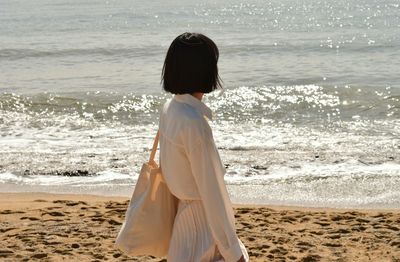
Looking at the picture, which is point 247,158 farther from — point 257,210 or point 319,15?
point 319,15

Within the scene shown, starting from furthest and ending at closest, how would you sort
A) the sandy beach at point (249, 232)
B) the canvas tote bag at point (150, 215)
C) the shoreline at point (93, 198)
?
1. the shoreline at point (93, 198)
2. the sandy beach at point (249, 232)
3. the canvas tote bag at point (150, 215)

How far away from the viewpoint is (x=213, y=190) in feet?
10.2

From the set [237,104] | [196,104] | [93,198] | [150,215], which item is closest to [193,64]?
[196,104]

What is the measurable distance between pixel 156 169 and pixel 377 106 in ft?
42.9

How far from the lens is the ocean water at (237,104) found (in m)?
10.3

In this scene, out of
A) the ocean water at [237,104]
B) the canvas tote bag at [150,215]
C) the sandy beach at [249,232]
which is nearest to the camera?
the canvas tote bag at [150,215]

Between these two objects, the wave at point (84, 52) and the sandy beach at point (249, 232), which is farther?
the wave at point (84, 52)

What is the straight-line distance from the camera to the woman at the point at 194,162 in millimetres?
3092

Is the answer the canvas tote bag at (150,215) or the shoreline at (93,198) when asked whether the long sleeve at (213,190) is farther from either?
the shoreline at (93,198)

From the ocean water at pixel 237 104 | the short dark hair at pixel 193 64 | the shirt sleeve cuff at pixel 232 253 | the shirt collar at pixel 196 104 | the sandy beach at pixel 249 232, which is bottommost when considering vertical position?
the ocean water at pixel 237 104

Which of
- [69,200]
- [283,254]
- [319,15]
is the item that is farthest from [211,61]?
[319,15]

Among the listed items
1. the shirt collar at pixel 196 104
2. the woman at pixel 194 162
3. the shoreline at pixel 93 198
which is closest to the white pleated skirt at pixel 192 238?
the woman at pixel 194 162

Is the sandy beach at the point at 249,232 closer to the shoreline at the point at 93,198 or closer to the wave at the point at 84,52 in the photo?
the shoreline at the point at 93,198

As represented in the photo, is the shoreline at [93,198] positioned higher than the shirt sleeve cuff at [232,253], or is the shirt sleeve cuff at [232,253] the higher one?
the shirt sleeve cuff at [232,253]
